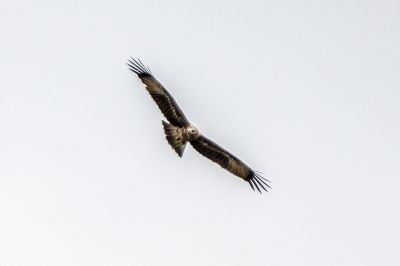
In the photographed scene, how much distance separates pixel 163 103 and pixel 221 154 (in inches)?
92.6

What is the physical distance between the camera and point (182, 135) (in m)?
26.0

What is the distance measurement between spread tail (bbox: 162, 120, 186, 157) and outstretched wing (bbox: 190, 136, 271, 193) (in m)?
0.83

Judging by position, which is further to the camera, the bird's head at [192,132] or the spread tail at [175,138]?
the bird's head at [192,132]

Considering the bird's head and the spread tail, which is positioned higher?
the bird's head

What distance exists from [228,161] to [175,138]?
2345 millimetres

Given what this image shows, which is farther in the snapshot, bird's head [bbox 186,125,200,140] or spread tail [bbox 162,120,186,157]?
bird's head [bbox 186,125,200,140]

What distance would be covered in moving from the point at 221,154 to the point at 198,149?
2.32 ft

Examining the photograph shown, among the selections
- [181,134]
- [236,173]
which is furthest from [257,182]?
[181,134]

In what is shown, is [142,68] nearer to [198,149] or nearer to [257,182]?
[198,149]

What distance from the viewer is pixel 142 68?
26641 millimetres

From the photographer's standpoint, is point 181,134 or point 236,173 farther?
point 236,173

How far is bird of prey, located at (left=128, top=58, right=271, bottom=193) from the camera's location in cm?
2595

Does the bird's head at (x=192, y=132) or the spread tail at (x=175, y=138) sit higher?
the bird's head at (x=192, y=132)

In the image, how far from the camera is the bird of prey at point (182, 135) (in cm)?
2595
